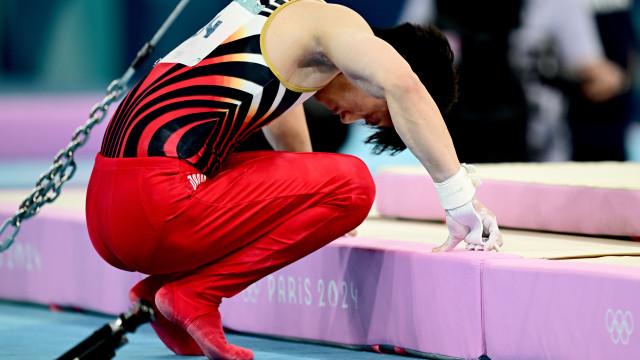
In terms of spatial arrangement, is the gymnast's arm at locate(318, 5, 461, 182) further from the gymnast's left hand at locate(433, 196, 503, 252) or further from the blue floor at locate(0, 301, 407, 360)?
the blue floor at locate(0, 301, 407, 360)

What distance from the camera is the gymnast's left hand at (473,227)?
2.26 meters

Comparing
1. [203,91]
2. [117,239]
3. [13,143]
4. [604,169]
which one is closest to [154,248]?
[117,239]

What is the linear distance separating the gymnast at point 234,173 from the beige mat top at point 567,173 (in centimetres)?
63

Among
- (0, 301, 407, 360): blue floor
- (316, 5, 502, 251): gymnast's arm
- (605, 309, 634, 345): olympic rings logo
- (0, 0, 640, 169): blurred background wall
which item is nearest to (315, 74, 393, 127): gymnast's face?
(316, 5, 502, 251): gymnast's arm

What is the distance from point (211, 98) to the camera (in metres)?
2.28

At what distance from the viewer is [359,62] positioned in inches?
85.0

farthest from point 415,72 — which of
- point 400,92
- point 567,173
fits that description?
point 567,173

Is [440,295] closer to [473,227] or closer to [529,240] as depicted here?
[473,227]

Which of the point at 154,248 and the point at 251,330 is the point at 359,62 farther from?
the point at 251,330

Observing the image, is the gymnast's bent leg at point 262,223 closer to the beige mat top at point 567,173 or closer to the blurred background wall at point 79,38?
the beige mat top at point 567,173

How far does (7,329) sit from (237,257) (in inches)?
38.5

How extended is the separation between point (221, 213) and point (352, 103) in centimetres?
44

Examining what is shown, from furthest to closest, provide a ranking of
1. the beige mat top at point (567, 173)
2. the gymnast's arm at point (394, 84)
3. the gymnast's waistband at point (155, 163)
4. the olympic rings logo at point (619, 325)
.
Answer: the beige mat top at point (567, 173), the gymnast's waistband at point (155, 163), the gymnast's arm at point (394, 84), the olympic rings logo at point (619, 325)

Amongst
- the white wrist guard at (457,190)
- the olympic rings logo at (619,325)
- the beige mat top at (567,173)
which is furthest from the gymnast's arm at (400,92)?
the beige mat top at (567,173)
